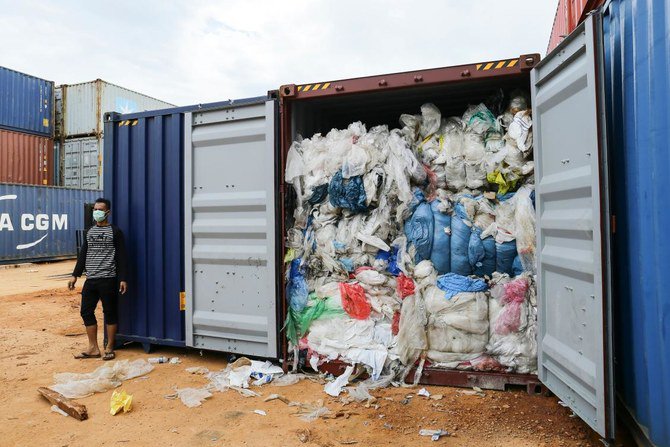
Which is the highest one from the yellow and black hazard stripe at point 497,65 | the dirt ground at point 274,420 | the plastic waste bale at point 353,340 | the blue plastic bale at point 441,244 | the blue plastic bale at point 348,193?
the yellow and black hazard stripe at point 497,65

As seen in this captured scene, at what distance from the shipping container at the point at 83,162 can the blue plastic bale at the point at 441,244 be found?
684 inches

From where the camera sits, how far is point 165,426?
3129 mm

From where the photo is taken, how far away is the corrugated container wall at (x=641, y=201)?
2.15 metres

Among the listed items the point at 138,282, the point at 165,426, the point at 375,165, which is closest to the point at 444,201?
the point at 375,165

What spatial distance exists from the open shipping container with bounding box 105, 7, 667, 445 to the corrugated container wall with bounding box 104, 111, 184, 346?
0.05 feet

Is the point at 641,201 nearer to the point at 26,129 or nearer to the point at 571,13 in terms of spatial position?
the point at 571,13

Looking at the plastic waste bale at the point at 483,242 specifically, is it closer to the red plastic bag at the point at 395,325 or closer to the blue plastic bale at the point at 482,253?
the blue plastic bale at the point at 482,253

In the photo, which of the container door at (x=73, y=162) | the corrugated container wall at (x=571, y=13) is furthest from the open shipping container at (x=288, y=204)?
the container door at (x=73, y=162)

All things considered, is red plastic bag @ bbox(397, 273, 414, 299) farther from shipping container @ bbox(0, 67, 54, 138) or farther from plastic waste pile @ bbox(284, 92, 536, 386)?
shipping container @ bbox(0, 67, 54, 138)

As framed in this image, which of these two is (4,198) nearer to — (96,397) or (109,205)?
(109,205)

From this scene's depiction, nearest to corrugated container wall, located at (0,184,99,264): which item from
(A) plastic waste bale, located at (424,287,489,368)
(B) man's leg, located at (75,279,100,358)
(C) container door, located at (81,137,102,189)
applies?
(C) container door, located at (81,137,102,189)

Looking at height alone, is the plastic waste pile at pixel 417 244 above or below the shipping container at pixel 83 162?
below

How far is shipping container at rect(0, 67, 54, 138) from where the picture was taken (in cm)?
1639

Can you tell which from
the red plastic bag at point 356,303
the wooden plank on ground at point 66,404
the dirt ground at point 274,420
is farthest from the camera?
the red plastic bag at point 356,303
